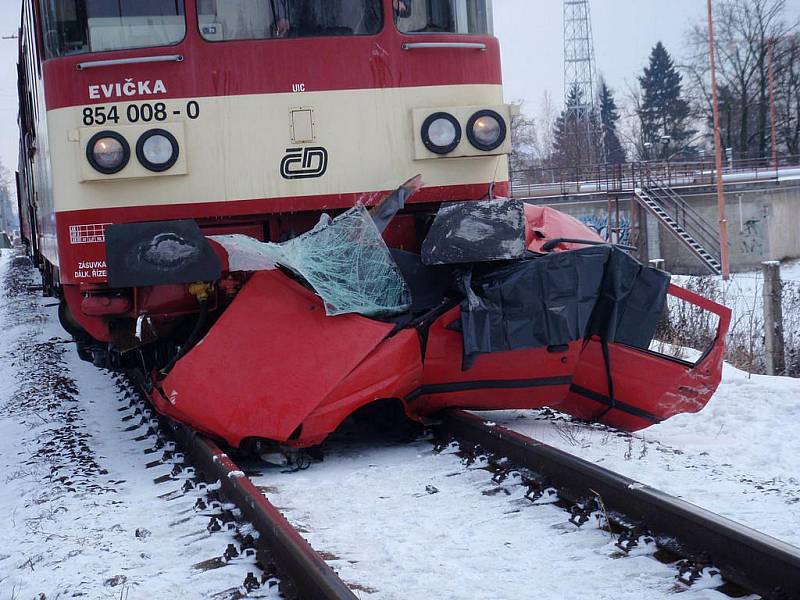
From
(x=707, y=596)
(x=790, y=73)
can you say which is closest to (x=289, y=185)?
(x=707, y=596)

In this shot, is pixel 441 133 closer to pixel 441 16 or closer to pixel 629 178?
pixel 441 16

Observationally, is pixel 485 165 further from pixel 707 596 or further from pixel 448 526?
pixel 707 596

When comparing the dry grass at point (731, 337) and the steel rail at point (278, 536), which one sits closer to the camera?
the steel rail at point (278, 536)

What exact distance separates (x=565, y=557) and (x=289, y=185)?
2.96 metres

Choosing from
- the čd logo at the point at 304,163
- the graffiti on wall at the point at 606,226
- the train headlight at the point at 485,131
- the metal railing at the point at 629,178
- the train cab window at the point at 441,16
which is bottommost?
the graffiti on wall at the point at 606,226

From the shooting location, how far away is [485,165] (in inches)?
241

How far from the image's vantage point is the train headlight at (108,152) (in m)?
5.57

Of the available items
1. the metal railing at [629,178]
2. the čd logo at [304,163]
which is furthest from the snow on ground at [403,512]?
the metal railing at [629,178]

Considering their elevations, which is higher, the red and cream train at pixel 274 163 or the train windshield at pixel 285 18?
the train windshield at pixel 285 18

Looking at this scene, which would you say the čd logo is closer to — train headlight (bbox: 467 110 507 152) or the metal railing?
train headlight (bbox: 467 110 507 152)

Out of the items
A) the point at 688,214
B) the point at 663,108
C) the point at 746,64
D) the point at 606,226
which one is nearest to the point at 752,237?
the point at 688,214

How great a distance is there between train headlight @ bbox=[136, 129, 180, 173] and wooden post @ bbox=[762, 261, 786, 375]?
22.8 ft

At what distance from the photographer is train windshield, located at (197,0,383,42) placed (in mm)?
5781

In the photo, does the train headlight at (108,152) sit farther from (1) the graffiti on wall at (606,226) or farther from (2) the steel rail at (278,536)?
(1) the graffiti on wall at (606,226)
